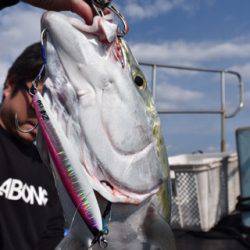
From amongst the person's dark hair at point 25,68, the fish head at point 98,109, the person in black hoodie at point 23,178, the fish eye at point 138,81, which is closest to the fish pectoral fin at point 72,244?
the fish head at point 98,109

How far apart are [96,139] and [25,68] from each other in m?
1.23

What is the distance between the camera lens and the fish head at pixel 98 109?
1194mm

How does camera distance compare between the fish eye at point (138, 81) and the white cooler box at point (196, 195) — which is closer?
the fish eye at point (138, 81)

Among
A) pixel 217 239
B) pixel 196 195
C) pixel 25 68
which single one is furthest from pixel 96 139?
pixel 217 239

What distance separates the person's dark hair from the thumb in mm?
1054

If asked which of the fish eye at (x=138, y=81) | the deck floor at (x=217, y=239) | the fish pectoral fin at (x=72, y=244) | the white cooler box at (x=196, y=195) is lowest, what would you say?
the deck floor at (x=217, y=239)

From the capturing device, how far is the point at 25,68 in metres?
2.29

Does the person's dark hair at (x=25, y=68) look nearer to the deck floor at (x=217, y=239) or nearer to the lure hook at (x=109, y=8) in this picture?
the lure hook at (x=109, y=8)

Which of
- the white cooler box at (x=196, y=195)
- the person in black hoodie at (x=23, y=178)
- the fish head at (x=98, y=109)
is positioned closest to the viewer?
the fish head at (x=98, y=109)

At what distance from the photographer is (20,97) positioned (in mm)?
2182

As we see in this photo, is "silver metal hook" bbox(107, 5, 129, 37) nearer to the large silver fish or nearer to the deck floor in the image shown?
the large silver fish

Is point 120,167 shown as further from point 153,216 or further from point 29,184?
point 29,184

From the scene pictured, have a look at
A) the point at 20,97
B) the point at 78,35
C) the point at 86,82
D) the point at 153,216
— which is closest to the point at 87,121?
the point at 86,82

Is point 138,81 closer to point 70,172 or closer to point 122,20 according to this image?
point 122,20
